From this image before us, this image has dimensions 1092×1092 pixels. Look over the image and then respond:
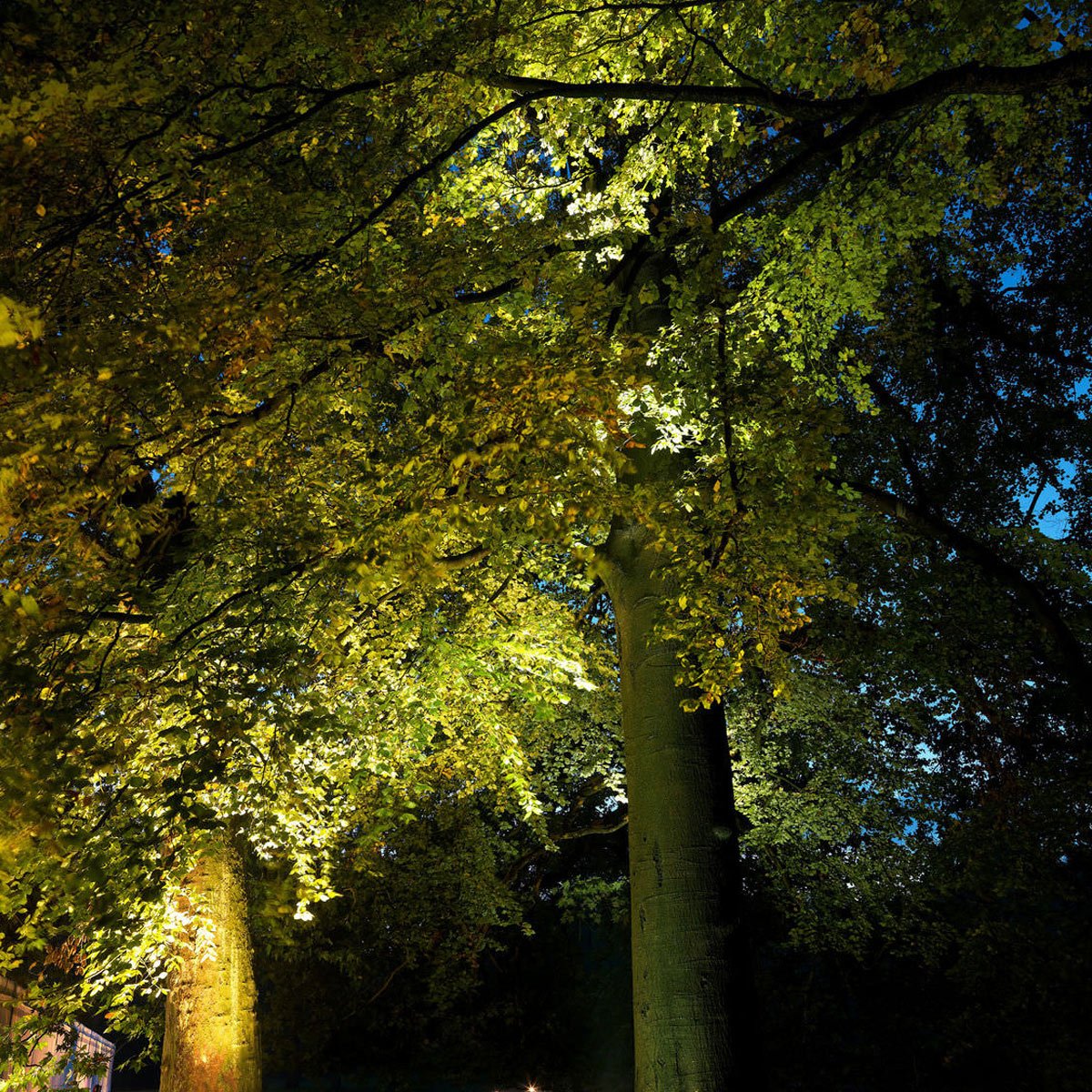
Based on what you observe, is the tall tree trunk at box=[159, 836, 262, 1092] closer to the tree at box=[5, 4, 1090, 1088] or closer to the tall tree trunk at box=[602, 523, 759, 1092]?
the tree at box=[5, 4, 1090, 1088]

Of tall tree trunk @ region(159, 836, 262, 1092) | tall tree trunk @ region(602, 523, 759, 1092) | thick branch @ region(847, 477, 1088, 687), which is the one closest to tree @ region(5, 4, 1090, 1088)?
tall tree trunk @ region(602, 523, 759, 1092)

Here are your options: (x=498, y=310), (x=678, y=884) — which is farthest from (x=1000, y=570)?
(x=678, y=884)

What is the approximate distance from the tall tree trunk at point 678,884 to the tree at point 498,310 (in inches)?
1.1

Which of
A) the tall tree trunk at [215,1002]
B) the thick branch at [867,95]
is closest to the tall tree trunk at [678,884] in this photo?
the thick branch at [867,95]

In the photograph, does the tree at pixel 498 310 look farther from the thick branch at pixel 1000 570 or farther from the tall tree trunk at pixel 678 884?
the thick branch at pixel 1000 570

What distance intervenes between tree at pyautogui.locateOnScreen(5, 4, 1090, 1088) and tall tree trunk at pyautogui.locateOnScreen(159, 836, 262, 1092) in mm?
3931

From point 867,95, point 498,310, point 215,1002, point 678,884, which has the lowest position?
point 215,1002

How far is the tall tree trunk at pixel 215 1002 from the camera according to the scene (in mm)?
9539

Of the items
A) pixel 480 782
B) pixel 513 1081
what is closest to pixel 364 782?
pixel 480 782

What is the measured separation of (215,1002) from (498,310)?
25.7ft

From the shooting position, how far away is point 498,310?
8.69m

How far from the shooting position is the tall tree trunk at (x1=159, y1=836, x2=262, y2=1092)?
954cm

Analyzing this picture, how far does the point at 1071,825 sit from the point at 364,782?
893cm

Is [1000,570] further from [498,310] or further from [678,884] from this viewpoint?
[678,884]
